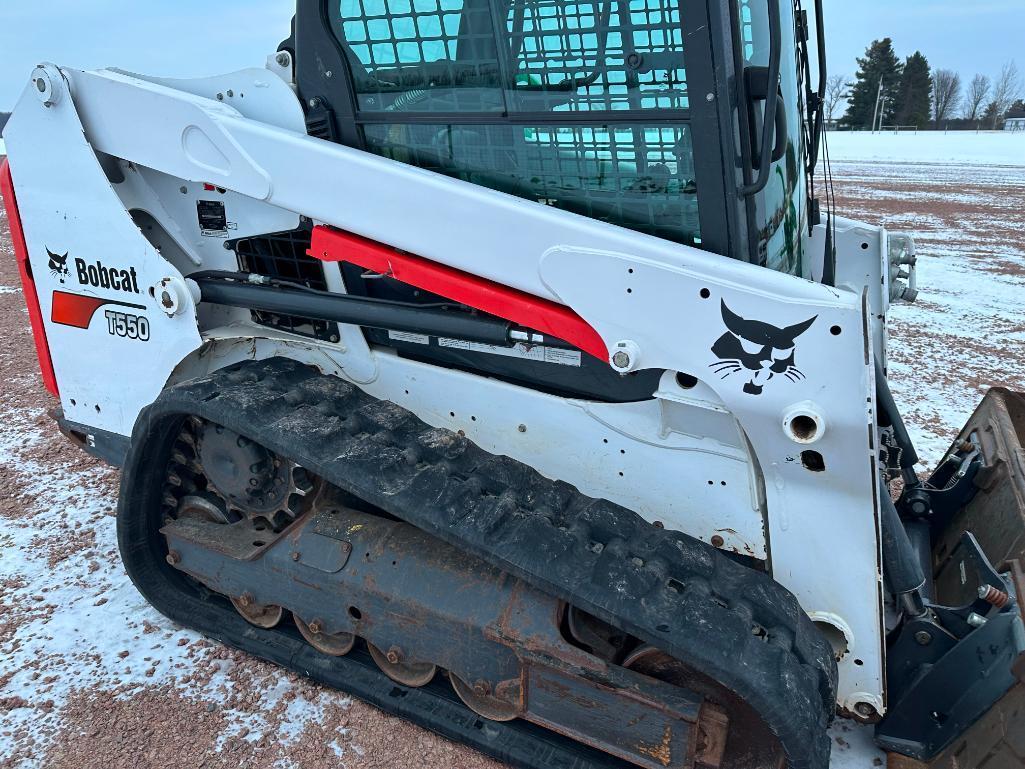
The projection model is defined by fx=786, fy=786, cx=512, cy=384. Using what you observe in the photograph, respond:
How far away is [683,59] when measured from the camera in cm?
195

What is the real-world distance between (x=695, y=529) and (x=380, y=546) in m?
0.98

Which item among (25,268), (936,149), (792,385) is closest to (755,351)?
(792,385)

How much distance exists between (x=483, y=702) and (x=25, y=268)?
2.45 m

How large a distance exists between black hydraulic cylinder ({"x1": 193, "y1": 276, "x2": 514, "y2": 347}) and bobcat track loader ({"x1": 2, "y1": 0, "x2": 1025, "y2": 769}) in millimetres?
11

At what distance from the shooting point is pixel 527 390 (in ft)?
8.10

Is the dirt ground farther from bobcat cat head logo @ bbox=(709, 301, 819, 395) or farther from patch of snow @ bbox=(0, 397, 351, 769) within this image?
bobcat cat head logo @ bbox=(709, 301, 819, 395)

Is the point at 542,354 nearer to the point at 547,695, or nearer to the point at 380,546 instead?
the point at 380,546

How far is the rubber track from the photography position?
1.91 m

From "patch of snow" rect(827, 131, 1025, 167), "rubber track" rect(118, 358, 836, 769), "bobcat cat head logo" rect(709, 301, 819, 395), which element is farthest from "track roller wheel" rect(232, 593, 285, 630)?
"patch of snow" rect(827, 131, 1025, 167)

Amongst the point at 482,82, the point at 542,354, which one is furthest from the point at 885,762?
the point at 482,82

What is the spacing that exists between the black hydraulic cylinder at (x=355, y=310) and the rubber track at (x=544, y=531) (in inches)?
9.2

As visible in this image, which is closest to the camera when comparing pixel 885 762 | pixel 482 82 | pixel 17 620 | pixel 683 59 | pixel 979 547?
pixel 683 59

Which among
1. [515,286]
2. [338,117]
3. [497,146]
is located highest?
[338,117]

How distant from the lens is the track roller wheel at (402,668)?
2.49 meters
